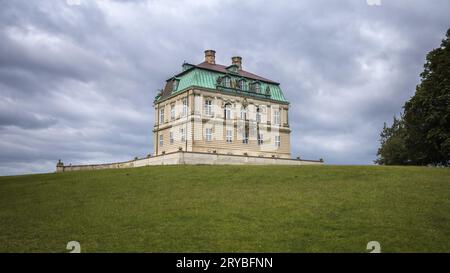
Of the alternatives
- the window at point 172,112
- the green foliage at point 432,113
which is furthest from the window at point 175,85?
the green foliage at point 432,113

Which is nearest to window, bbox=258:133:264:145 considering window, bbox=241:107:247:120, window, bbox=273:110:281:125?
window, bbox=273:110:281:125

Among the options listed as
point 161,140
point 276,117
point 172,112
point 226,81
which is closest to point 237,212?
point 226,81

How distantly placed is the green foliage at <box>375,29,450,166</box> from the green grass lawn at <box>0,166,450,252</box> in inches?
554

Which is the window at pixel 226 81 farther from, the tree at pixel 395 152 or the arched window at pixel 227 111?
the tree at pixel 395 152

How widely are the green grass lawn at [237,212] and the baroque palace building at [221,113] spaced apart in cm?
2638

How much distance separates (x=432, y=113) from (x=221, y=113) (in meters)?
26.1

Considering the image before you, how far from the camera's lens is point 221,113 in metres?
61.5

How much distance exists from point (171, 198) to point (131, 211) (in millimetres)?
3206

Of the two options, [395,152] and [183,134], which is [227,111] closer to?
[183,134]

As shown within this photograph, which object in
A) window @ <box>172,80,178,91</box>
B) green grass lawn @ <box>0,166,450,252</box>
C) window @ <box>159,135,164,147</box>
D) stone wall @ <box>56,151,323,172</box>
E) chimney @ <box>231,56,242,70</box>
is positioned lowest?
green grass lawn @ <box>0,166,450,252</box>

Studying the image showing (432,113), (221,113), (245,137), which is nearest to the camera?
(432,113)

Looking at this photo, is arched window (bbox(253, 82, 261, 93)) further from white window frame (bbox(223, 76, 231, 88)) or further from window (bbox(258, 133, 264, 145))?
window (bbox(258, 133, 264, 145))

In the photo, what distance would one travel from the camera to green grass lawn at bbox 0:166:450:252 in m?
16.8

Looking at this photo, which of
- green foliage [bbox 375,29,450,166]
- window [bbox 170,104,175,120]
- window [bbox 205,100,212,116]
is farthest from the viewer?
window [bbox 170,104,175,120]
